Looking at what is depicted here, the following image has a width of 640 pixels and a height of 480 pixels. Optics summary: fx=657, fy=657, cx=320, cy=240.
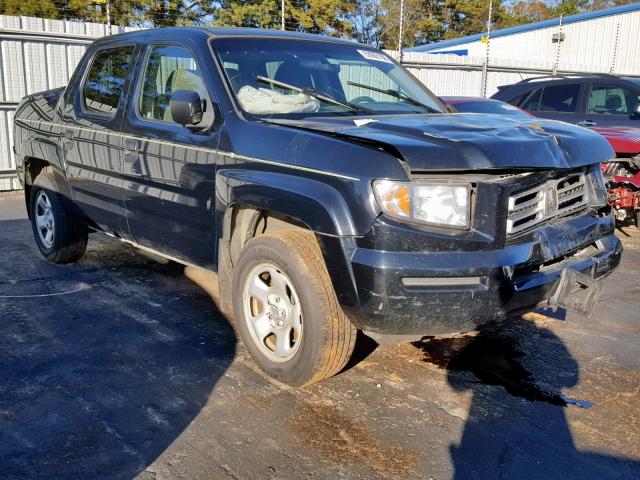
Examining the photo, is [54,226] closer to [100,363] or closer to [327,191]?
[100,363]

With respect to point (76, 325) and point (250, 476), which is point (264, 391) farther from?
point (76, 325)

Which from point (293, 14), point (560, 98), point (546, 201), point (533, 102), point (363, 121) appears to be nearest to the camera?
point (546, 201)

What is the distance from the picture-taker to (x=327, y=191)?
10.2 feet

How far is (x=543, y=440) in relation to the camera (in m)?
3.07

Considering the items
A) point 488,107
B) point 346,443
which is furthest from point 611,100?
point 346,443

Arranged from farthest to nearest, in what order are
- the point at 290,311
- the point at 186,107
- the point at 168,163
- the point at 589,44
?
1. the point at 589,44
2. the point at 168,163
3. the point at 186,107
4. the point at 290,311

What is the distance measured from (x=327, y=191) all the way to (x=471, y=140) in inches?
28.3

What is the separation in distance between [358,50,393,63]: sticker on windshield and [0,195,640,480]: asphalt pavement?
2.04m

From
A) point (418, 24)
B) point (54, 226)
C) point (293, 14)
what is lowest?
point (54, 226)

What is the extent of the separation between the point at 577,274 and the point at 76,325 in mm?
3183

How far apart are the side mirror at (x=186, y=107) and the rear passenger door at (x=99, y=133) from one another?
3.02ft

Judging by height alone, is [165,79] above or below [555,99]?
above

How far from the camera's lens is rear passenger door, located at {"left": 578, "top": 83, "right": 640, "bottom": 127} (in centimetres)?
866

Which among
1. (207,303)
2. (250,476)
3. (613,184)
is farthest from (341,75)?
(613,184)
